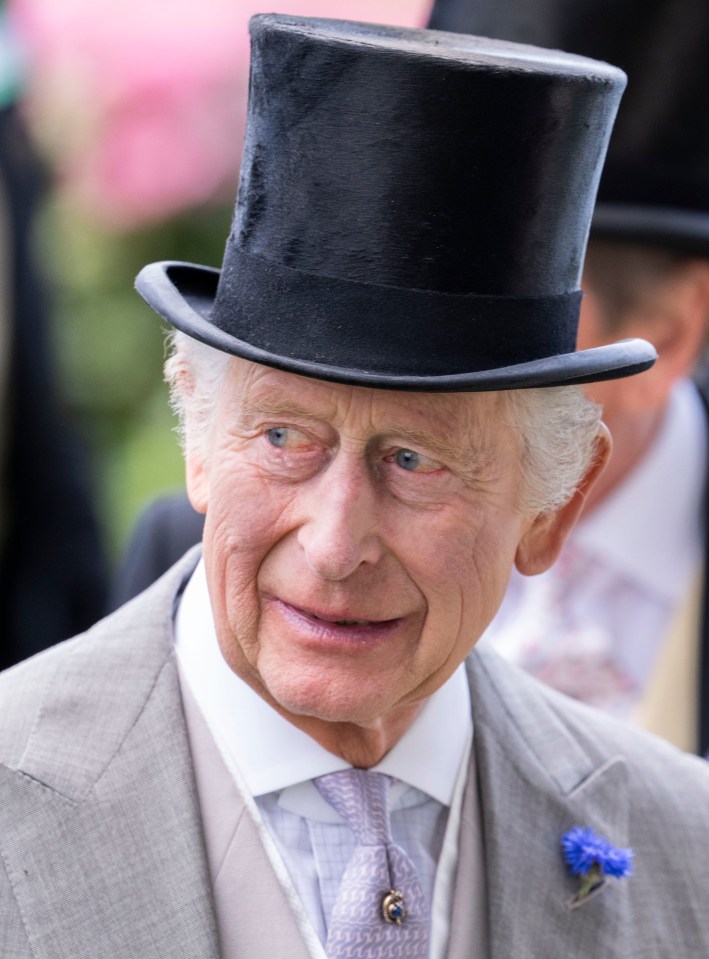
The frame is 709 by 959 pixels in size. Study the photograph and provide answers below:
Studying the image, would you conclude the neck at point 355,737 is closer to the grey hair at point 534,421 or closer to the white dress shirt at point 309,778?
the white dress shirt at point 309,778

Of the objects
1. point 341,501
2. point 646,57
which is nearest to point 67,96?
point 646,57

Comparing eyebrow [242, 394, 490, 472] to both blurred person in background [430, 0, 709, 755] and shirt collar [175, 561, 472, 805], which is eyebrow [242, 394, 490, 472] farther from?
blurred person in background [430, 0, 709, 755]

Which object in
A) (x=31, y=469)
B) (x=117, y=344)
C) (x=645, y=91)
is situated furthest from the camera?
(x=117, y=344)

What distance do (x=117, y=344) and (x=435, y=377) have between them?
Result: 469cm

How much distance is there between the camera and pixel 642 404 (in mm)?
4527

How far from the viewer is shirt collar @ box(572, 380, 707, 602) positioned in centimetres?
477

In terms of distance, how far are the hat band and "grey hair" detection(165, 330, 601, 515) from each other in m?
0.11

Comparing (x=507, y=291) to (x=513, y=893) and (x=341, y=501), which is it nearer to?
(x=341, y=501)

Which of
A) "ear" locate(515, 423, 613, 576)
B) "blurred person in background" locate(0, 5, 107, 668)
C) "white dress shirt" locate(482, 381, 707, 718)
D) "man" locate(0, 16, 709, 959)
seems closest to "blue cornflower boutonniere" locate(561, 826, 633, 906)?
"man" locate(0, 16, 709, 959)

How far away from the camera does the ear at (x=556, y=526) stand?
281 centimetres

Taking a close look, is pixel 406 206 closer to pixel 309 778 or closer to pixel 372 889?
pixel 309 778

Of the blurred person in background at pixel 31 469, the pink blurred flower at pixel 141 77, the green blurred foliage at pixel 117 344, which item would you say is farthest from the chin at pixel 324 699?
the pink blurred flower at pixel 141 77

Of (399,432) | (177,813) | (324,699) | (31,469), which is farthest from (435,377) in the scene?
(31,469)

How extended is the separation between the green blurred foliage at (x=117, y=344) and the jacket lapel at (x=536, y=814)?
361cm
